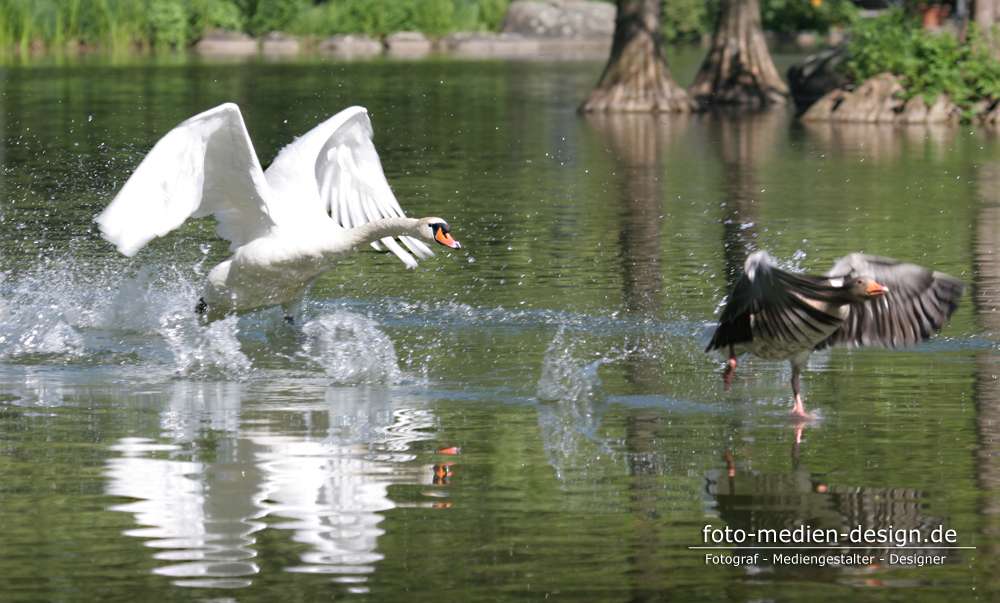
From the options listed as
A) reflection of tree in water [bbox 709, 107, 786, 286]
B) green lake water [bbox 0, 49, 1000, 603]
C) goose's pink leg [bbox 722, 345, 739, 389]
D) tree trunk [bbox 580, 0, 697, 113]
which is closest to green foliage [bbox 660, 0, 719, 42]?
reflection of tree in water [bbox 709, 107, 786, 286]

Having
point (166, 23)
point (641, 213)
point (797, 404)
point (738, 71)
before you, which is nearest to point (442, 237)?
point (797, 404)

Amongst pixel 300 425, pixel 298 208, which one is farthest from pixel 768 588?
pixel 298 208

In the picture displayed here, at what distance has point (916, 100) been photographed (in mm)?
23719

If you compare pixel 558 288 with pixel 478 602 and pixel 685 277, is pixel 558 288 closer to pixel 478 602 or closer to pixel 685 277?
pixel 685 277

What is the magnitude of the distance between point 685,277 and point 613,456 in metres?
4.53

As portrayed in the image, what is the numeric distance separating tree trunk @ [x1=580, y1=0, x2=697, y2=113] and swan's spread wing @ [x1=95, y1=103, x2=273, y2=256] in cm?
1797

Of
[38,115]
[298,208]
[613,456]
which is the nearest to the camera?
[613,456]

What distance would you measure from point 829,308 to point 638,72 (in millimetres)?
20059

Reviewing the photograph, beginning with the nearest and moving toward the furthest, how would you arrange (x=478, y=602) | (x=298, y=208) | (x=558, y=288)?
1. (x=478, y=602)
2. (x=298, y=208)
3. (x=558, y=288)

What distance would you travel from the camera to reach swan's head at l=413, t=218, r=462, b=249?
780 cm

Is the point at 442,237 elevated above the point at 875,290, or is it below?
above

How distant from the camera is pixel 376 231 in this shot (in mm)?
8297

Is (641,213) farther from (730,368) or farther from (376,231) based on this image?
(730,368)

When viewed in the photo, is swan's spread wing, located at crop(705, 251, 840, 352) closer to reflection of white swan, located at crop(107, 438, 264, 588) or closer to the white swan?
the white swan
